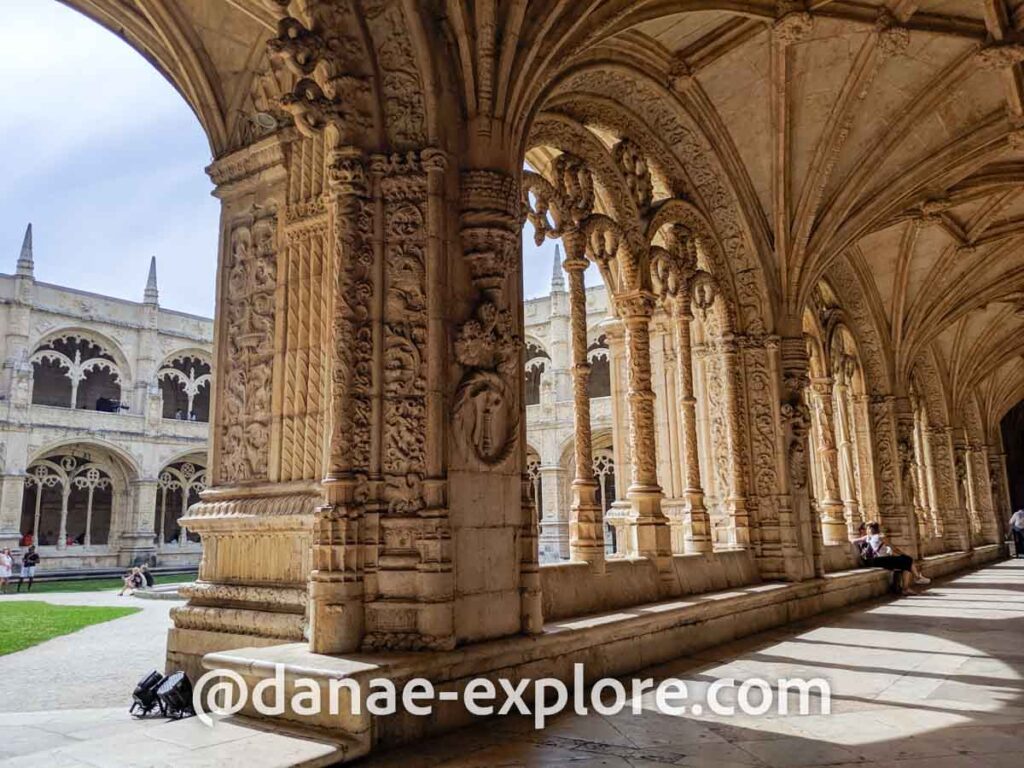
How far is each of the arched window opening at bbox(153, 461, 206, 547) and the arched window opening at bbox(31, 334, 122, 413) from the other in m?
3.01

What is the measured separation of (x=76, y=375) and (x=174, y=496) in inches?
228

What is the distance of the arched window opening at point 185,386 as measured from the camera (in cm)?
2883

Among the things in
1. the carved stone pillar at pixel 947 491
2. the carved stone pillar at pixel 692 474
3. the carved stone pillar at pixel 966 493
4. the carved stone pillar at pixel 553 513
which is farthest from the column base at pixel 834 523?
the carved stone pillar at pixel 553 513

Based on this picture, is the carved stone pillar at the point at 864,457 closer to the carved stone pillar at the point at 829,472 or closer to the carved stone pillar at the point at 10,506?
the carved stone pillar at the point at 829,472

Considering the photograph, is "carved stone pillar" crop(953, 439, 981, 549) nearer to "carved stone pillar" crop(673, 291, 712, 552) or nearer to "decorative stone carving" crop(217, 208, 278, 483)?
"carved stone pillar" crop(673, 291, 712, 552)

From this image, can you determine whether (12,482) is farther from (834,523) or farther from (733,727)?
(733,727)

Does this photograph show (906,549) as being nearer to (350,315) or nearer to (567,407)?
(350,315)

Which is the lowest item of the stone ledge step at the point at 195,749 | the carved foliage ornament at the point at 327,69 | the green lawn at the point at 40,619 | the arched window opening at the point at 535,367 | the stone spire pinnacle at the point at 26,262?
the green lawn at the point at 40,619

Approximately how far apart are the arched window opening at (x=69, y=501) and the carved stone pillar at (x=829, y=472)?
2229 centimetres

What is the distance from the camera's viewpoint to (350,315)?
3.97 m

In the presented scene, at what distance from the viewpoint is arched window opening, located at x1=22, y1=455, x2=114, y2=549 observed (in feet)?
82.1

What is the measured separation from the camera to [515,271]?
176 inches

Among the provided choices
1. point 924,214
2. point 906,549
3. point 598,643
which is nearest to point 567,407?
point 906,549

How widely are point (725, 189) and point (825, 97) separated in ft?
4.22
